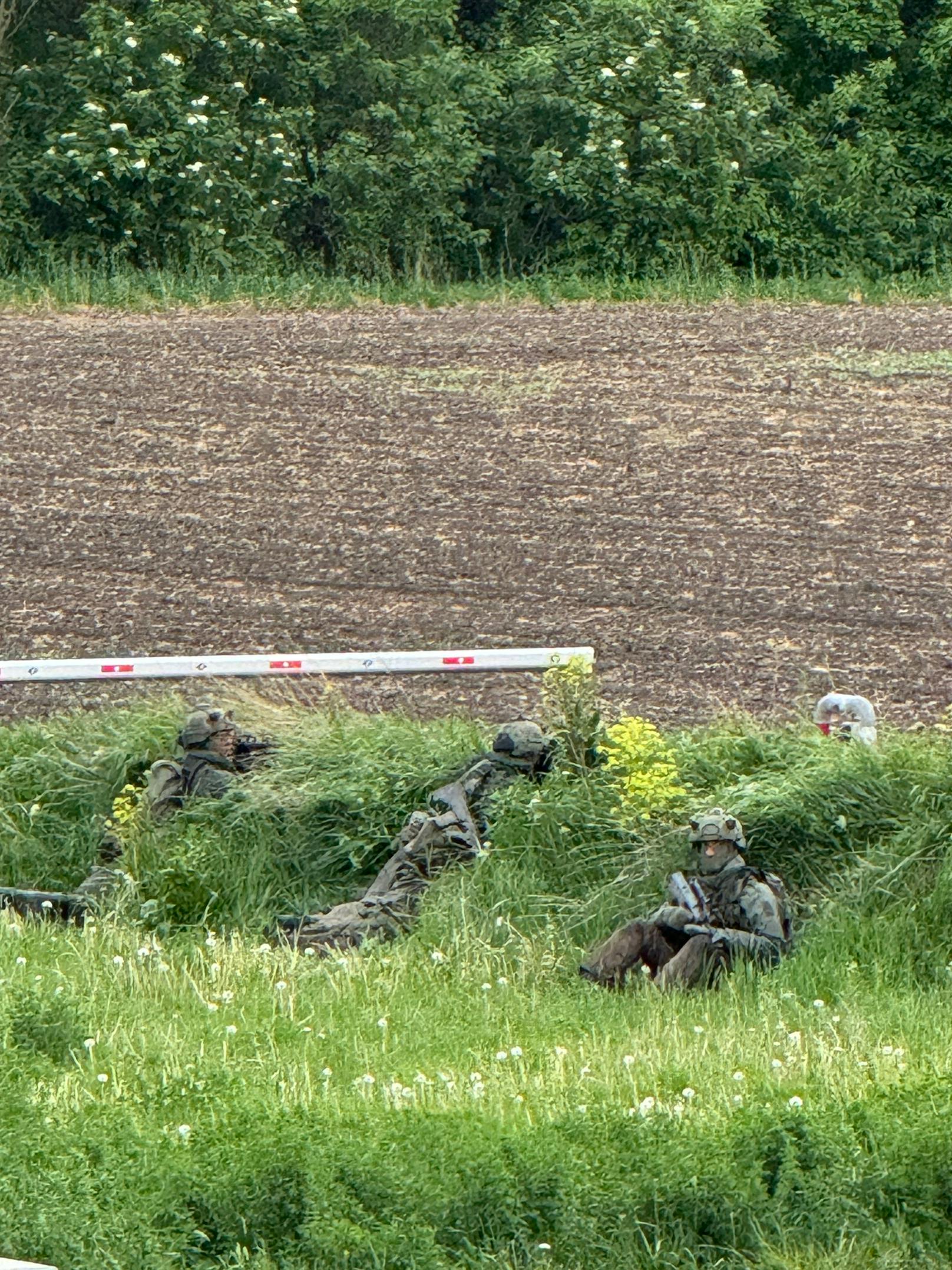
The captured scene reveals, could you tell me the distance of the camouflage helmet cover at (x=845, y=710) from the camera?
37.6ft

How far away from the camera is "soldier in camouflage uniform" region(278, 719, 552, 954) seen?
31.6 ft

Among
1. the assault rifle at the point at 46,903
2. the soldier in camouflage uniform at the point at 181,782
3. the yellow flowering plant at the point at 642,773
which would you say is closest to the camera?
the yellow flowering plant at the point at 642,773

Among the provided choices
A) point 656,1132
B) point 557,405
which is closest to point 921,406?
point 557,405

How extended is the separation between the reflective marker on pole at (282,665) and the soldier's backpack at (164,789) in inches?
84.5

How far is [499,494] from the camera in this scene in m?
18.2

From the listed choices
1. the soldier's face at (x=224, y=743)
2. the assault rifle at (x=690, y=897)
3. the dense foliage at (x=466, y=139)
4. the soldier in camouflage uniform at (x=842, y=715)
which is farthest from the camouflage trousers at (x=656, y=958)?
the dense foliage at (x=466, y=139)

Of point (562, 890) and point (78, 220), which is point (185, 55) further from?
point (562, 890)

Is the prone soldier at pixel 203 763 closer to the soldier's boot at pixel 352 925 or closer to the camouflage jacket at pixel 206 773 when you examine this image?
the camouflage jacket at pixel 206 773

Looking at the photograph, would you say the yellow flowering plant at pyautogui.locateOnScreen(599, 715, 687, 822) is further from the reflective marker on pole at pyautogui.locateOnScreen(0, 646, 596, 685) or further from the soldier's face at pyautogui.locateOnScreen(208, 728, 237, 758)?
the reflective marker on pole at pyautogui.locateOnScreen(0, 646, 596, 685)

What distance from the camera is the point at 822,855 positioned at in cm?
972

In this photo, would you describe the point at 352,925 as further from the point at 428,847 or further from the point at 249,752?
the point at 249,752

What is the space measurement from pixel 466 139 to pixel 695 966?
19529mm

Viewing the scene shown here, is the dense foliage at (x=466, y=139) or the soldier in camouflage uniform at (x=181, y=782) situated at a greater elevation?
the dense foliage at (x=466, y=139)

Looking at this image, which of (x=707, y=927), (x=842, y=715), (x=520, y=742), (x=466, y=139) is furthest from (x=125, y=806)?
(x=466, y=139)
